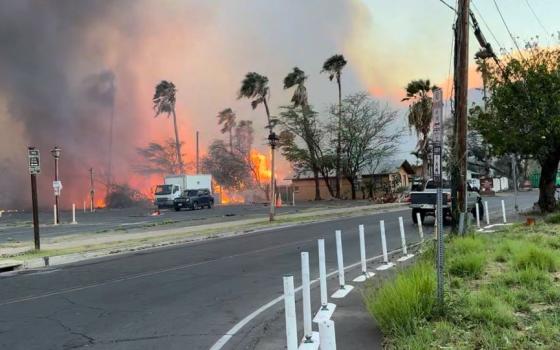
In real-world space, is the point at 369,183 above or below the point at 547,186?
above

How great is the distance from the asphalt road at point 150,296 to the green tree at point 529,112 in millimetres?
8028

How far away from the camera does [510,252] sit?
35.1 ft

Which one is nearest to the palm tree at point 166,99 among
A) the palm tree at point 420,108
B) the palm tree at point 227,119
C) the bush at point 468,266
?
the palm tree at point 227,119

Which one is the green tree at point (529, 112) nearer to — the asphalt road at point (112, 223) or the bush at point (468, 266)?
the bush at point (468, 266)

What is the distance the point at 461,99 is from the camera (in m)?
15.0

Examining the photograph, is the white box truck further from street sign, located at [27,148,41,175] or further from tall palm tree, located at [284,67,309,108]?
street sign, located at [27,148,41,175]

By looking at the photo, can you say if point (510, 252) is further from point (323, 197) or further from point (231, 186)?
point (231, 186)

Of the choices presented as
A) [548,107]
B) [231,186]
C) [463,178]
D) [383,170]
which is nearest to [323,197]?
[383,170]

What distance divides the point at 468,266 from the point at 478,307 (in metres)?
2.74

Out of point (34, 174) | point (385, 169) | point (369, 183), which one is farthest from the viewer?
point (385, 169)

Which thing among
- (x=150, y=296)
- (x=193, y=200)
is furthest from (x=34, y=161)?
(x=193, y=200)

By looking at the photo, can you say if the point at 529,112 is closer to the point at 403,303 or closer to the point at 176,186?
the point at 403,303

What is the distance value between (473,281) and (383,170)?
4775cm

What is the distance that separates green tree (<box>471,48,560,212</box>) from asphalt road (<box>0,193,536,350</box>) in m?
8.03
